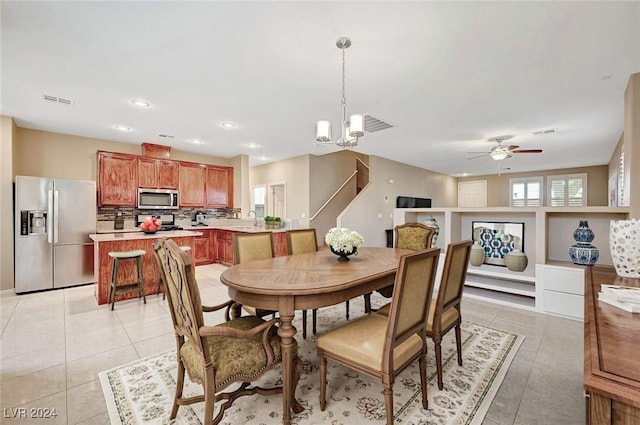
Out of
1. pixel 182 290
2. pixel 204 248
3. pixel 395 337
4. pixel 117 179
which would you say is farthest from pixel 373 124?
pixel 117 179

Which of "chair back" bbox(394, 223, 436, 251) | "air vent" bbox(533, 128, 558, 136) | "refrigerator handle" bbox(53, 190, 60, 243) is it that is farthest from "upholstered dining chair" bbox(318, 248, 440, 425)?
"refrigerator handle" bbox(53, 190, 60, 243)

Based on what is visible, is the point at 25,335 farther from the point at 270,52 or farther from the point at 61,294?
the point at 270,52

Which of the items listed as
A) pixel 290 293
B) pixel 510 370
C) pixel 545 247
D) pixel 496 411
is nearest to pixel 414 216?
pixel 545 247

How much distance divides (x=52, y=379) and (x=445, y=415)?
273 centimetres

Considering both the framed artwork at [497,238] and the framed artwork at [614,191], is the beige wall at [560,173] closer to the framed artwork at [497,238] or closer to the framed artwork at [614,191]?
the framed artwork at [614,191]

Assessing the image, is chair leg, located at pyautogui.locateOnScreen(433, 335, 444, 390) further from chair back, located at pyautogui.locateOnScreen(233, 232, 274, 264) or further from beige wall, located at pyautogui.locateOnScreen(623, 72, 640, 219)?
beige wall, located at pyautogui.locateOnScreen(623, 72, 640, 219)

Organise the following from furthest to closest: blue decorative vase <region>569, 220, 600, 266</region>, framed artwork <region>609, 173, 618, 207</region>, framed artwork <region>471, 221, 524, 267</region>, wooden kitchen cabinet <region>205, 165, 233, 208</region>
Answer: wooden kitchen cabinet <region>205, 165, 233, 208</region> < framed artwork <region>609, 173, 618, 207</region> < framed artwork <region>471, 221, 524, 267</region> < blue decorative vase <region>569, 220, 600, 266</region>

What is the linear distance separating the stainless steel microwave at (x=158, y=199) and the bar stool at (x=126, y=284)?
205 cm

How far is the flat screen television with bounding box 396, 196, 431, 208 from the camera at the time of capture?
24.7ft

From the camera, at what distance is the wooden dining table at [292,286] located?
156cm

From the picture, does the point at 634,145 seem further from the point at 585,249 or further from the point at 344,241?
the point at 344,241

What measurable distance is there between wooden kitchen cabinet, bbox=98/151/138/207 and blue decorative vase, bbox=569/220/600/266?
Answer: 681cm

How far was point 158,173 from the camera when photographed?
5637 mm

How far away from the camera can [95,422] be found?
5.25 ft
